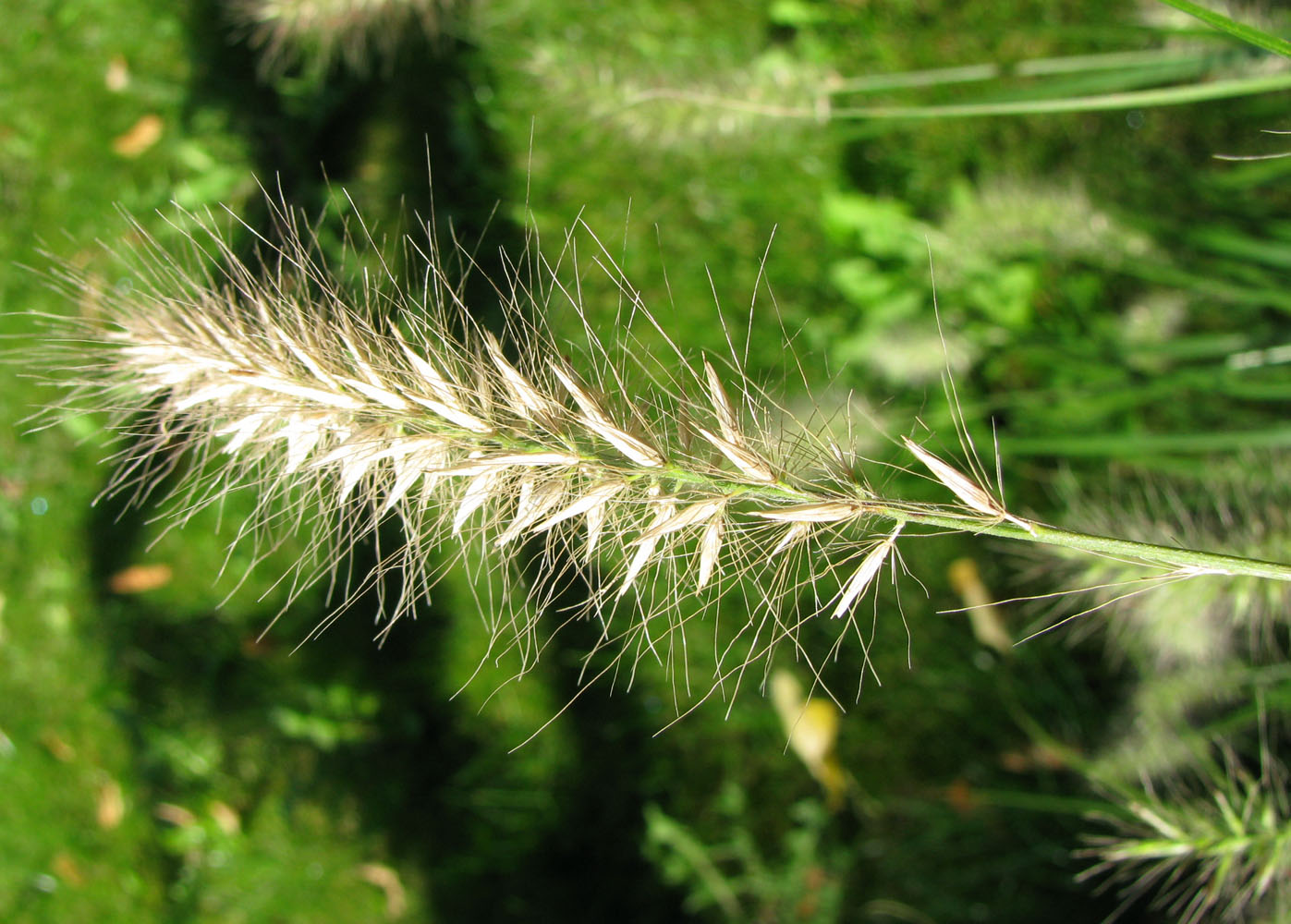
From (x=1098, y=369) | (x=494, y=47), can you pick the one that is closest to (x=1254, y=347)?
(x=1098, y=369)

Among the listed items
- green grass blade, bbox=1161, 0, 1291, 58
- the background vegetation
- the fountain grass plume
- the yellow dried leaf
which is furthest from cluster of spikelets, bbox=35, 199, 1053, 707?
the yellow dried leaf

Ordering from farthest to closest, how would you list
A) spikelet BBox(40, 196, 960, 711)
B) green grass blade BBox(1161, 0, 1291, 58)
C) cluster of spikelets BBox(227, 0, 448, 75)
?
cluster of spikelets BBox(227, 0, 448, 75), spikelet BBox(40, 196, 960, 711), green grass blade BBox(1161, 0, 1291, 58)

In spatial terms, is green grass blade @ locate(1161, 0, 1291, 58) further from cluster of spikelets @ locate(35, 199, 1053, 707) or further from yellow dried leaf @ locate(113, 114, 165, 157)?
yellow dried leaf @ locate(113, 114, 165, 157)

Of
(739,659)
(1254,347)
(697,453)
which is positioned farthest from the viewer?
(739,659)

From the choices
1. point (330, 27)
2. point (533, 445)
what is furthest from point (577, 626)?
point (330, 27)

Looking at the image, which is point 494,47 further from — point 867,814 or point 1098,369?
point 867,814

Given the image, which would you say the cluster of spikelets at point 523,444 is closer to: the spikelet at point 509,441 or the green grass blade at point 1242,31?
the spikelet at point 509,441
